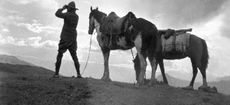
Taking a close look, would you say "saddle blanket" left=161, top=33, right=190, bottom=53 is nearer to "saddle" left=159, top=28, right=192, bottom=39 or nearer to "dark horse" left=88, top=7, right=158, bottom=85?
"saddle" left=159, top=28, right=192, bottom=39

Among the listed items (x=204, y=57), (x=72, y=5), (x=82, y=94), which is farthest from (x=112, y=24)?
(x=204, y=57)

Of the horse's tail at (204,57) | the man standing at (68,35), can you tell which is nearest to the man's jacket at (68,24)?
the man standing at (68,35)

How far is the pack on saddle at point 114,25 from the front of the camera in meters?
14.7

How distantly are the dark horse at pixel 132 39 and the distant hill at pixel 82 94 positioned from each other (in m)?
1.80

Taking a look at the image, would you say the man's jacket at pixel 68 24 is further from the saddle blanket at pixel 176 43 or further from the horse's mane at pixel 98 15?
the saddle blanket at pixel 176 43

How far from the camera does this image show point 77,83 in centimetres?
1256

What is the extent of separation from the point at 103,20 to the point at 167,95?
5164 mm

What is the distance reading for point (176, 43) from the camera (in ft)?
53.2

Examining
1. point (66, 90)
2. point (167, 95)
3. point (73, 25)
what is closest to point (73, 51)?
point (73, 25)

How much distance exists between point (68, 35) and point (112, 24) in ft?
7.00

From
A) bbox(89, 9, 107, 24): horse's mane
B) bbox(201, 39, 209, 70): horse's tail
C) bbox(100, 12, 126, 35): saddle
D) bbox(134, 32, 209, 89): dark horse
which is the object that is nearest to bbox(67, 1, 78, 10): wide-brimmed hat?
bbox(100, 12, 126, 35): saddle

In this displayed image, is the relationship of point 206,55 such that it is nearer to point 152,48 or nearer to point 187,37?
point 187,37

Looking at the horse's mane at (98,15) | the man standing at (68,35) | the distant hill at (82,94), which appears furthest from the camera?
the horse's mane at (98,15)

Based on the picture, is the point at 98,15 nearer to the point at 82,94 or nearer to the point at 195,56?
the point at 195,56
